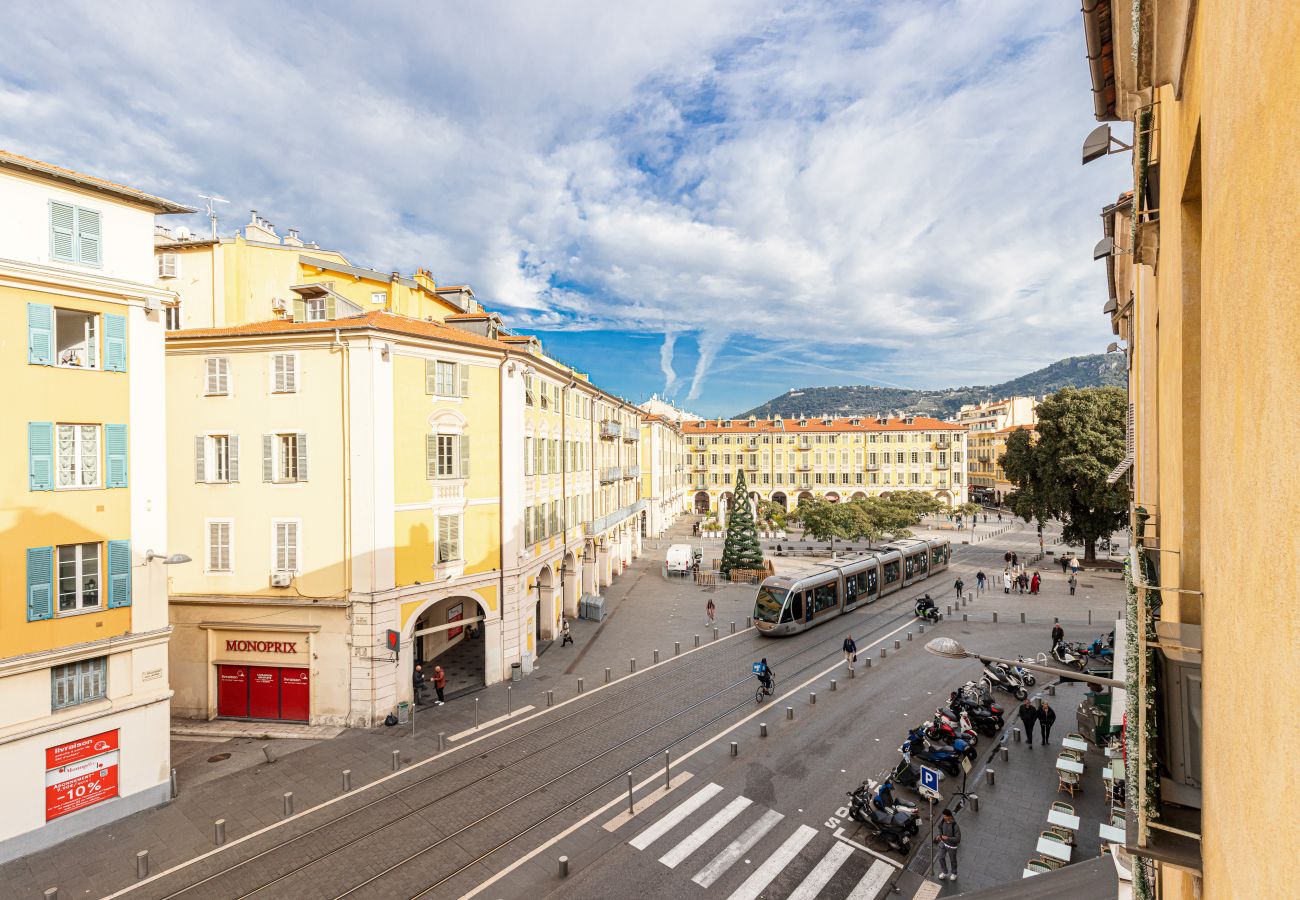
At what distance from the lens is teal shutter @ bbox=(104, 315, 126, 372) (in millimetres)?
16531

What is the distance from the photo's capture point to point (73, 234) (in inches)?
629

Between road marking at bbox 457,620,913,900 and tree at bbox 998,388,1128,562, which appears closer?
road marking at bbox 457,620,913,900

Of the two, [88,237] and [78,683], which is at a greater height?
[88,237]

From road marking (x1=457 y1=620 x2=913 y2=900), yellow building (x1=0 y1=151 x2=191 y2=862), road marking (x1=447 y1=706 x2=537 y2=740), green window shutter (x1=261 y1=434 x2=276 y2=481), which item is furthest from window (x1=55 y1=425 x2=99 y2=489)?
road marking (x1=447 y1=706 x2=537 y2=740)

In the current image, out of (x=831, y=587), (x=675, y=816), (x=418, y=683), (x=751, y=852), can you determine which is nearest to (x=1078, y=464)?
(x=831, y=587)

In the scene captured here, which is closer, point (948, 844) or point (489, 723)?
point (948, 844)

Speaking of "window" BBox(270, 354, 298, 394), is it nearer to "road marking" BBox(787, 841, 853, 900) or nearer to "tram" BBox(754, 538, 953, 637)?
"road marking" BBox(787, 841, 853, 900)

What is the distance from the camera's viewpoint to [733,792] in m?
17.1

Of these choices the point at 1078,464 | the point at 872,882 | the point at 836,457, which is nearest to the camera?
the point at 872,882

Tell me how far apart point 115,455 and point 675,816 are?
1744 cm

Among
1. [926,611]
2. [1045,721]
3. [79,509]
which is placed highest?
[79,509]

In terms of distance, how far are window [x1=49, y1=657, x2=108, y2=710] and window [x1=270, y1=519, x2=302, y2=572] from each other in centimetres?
605

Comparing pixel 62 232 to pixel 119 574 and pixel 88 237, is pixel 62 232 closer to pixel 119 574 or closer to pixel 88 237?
pixel 88 237

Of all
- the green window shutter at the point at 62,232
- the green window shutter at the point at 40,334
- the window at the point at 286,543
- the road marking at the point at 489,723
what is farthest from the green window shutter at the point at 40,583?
the road marking at the point at 489,723
